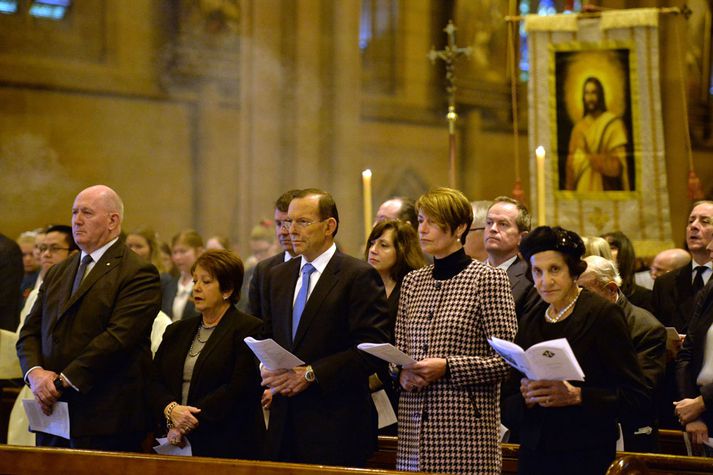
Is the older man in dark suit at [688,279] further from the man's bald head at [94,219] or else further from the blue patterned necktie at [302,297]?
the man's bald head at [94,219]

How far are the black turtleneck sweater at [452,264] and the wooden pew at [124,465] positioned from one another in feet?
2.92

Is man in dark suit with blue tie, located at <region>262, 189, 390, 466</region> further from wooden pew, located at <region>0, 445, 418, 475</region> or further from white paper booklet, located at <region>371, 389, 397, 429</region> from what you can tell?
wooden pew, located at <region>0, 445, 418, 475</region>

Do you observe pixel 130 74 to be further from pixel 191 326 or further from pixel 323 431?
pixel 323 431

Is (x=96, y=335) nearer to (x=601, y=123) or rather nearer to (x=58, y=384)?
(x=58, y=384)

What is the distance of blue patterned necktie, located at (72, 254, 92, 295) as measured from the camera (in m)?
4.77

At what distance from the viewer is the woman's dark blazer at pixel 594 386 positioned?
3.57 m

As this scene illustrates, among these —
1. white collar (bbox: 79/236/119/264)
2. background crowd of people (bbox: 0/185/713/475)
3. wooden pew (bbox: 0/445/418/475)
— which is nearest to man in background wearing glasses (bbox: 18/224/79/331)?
background crowd of people (bbox: 0/185/713/475)

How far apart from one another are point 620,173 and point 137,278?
5378 mm

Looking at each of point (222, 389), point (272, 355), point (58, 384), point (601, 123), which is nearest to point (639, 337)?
point (272, 355)

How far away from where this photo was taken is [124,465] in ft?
12.0

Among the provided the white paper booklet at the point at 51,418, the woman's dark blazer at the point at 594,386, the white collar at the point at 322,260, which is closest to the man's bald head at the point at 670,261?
the white collar at the point at 322,260

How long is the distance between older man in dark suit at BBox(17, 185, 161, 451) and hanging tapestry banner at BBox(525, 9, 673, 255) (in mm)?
4647

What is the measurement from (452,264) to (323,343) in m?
0.62

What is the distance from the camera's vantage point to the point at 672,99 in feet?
42.3
